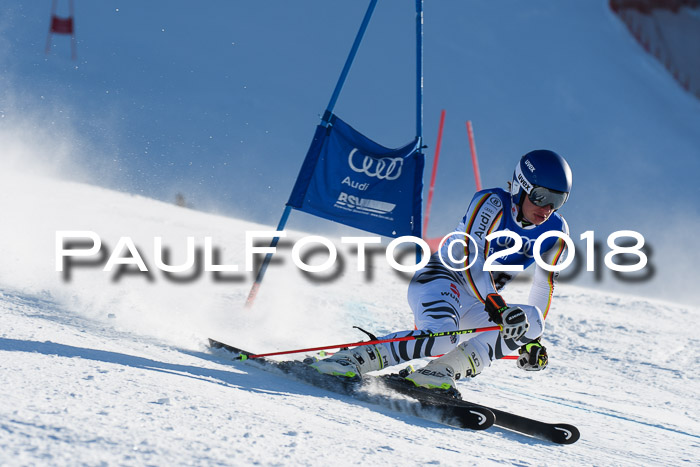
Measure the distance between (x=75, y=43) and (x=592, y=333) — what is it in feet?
42.2

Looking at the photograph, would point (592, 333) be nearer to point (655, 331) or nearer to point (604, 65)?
point (655, 331)

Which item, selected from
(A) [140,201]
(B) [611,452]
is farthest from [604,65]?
(B) [611,452]

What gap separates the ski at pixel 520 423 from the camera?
2.71 metres

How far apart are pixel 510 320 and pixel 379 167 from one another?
2.54m

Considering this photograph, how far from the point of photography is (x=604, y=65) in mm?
18672

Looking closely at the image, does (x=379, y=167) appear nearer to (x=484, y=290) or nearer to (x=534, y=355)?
(x=484, y=290)

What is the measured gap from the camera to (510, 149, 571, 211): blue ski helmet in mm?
3113

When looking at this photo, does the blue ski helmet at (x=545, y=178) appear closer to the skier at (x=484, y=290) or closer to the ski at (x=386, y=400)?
the skier at (x=484, y=290)

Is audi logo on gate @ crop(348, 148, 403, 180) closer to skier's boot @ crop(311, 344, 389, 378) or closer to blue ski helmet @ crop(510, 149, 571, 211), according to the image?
blue ski helmet @ crop(510, 149, 571, 211)

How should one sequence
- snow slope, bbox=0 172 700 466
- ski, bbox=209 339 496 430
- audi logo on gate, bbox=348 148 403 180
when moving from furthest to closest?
1. audi logo on gate, bbox=348 148 403 180
2. ski, bbox=209 339 496 430
3. snow slope, bbox=0 172 700 466

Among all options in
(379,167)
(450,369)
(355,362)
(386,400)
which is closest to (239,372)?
(355,362)

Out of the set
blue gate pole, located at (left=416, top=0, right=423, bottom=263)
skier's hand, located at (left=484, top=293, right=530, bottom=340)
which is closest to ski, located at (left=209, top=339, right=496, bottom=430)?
skier's hand, located at (left=484, top=293, right=530, bottom=340)

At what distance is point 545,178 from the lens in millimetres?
3109

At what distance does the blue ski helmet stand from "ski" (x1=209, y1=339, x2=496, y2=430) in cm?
92
